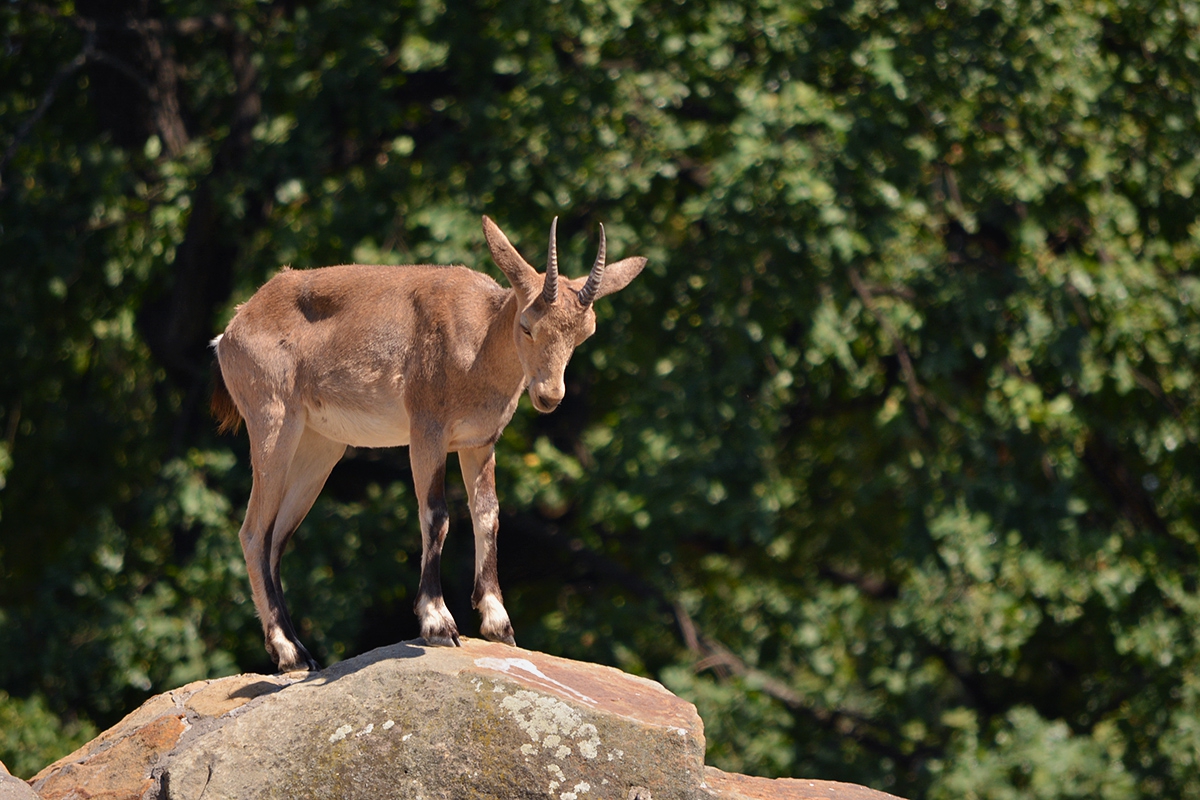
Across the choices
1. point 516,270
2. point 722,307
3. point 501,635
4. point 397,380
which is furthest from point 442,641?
point 722,307

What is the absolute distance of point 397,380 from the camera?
20.2 feet

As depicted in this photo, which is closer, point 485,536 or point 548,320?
point 548,320

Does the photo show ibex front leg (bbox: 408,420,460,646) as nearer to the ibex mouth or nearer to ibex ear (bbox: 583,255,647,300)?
the ibex mouth

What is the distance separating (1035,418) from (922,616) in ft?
5.96

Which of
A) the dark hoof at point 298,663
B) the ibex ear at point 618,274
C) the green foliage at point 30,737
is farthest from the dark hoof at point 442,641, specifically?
the green foliage at point 30,737

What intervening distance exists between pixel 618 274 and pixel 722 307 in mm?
4447

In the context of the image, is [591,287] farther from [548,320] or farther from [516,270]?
[516,270]

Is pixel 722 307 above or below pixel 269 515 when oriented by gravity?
below

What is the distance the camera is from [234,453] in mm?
11070

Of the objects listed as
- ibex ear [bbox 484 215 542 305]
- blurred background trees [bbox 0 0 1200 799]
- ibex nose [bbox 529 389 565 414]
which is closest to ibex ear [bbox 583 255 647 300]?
ibex ear [bbox 484 215 542 305]

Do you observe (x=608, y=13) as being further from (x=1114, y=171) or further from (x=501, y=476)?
(x=1114, y=171)

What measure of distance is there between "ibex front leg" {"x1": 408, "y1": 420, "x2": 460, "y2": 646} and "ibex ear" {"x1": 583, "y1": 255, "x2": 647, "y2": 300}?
3.28ft

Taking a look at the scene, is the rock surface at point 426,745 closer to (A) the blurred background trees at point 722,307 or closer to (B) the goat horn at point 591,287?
(B) the goat horn at point 591,287

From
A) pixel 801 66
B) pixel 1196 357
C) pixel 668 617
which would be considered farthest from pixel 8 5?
pixel 1196 357
